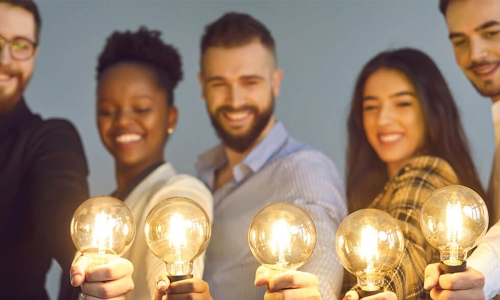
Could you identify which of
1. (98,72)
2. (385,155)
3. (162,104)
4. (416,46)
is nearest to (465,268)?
(385,155)

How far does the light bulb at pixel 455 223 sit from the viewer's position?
123cm

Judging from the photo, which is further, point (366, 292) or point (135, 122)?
point (135, 122)

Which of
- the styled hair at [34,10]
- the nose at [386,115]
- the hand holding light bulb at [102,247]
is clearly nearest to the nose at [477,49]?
the nose at [386,115]

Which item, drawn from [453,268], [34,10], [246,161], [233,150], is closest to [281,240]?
[453,268]

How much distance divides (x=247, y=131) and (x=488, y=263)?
0.96 metres

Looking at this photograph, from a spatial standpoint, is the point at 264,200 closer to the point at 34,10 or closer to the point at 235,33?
the point at 235,33

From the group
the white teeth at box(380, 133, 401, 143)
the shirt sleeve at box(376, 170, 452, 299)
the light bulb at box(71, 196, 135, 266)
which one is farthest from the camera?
the white teeth at box(380, 133, 401, 143)

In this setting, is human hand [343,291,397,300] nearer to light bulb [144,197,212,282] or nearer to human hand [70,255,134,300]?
light bulb [144,197,212,282]

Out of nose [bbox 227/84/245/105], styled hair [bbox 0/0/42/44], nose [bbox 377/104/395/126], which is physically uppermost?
styled hair [bbox 0/0/42/44]

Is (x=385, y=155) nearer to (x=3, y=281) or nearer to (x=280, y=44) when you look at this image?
(x=280, y=44)

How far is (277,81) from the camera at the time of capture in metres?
2.09

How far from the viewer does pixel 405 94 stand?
190 centimetres

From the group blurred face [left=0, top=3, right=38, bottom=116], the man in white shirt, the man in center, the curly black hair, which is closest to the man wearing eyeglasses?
blurred face [left=0, top=3, right=38, bottom=116]

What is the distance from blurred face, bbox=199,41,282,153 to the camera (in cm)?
208
